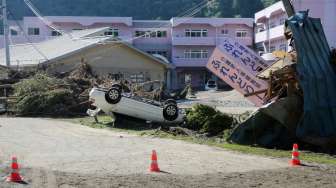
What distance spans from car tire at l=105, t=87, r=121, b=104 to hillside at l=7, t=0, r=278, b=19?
243ft

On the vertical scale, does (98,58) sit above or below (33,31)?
below

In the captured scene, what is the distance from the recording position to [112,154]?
44.7ft

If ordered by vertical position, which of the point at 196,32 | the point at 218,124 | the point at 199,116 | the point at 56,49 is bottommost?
the point at 218,124

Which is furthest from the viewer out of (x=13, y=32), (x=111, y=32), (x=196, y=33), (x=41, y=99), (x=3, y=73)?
(x=196, y=33)

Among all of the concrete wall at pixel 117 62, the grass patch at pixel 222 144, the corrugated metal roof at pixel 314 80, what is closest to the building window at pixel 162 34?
the concrete wall at pixel 117 62

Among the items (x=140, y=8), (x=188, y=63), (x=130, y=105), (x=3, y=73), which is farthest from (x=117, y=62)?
(x=140, y=8)

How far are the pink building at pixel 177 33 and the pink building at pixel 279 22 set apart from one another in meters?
3.94

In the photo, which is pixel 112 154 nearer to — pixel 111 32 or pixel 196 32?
pixel 111 32

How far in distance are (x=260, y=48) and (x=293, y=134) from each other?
6230 centimetres

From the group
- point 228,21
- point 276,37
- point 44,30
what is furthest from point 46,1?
point 276,37

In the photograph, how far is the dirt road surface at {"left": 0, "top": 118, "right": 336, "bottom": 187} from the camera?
9969 mm

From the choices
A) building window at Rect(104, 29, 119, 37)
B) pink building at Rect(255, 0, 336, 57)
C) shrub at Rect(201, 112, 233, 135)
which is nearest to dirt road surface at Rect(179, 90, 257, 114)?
pink building at Rect(255, 0, 336, 57)

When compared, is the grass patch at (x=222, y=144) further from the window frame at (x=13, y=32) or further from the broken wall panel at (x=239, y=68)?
the window frame at (x=13, y=32)

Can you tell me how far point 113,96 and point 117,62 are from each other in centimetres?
2349
